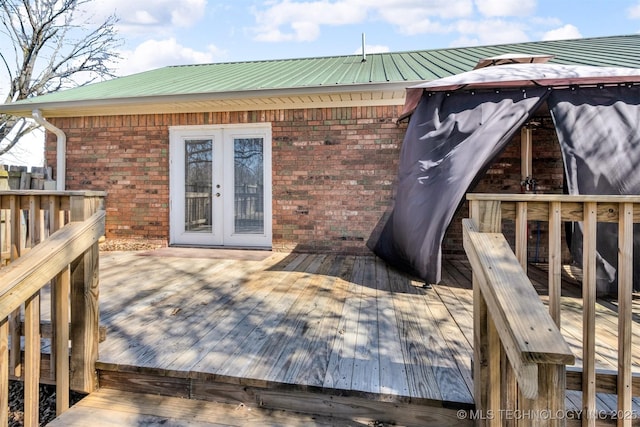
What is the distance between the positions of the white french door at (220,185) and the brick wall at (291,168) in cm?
15

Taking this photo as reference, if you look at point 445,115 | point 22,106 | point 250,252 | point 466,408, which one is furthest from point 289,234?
point 22,106

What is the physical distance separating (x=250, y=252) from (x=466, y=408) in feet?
13.4

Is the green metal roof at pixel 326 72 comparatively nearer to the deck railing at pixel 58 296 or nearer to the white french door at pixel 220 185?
the white french door at pixel 220 185

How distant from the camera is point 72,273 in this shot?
6.08 ft

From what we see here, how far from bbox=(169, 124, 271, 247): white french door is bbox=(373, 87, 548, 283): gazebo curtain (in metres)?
2.56

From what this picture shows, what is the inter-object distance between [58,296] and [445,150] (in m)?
3.14

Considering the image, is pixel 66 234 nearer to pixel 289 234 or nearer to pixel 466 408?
pixel 466 408

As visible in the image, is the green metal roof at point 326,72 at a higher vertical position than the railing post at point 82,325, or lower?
higher

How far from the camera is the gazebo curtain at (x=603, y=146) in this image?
294 cm

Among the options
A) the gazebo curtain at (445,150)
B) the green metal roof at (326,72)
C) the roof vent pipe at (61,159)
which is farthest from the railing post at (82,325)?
the roof vent pipe at (61,159)

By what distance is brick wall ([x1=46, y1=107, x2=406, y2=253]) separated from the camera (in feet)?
16.6

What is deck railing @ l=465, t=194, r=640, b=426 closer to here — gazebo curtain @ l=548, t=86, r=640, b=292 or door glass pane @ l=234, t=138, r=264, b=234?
gazebo curtain @ l=548, t=86, r=640, b=292

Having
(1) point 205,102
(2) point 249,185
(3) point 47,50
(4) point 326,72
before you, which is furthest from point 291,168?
(3) point 47,50

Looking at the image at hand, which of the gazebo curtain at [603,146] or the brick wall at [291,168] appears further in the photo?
the brick wall at [291,168]
